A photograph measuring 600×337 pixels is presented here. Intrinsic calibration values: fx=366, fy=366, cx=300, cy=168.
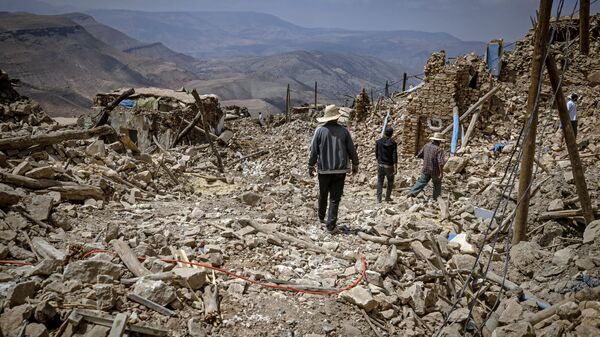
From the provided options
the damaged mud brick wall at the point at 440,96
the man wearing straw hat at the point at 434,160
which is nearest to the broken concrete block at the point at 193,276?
the man wearing straw hat at the point at 434,160

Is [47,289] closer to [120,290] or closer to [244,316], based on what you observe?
[120,290]

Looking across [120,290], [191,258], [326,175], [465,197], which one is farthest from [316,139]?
[465,197]

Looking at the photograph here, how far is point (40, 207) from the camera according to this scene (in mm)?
4742

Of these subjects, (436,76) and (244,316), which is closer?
(244,316)

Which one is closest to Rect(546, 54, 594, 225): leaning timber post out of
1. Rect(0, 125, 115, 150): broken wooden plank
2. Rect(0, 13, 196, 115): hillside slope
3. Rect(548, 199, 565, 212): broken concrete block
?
Rect(548, 199, 565, 212): broken concrete block

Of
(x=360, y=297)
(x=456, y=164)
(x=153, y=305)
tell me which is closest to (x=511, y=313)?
(x=360, y=297)

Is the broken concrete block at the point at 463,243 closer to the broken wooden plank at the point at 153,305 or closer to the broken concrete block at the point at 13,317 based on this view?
the broken wooden plank at the point at 153,305

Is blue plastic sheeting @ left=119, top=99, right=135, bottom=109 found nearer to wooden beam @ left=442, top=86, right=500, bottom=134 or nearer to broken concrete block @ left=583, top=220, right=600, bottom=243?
wooden beam @ left=442, top=86, right=500, bottom=134

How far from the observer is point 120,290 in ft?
10.6

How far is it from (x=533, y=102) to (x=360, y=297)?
3.12 m

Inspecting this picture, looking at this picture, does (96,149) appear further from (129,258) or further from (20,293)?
(20,293)

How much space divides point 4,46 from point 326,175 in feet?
272

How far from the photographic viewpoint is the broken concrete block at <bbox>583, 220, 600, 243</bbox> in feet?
14.6

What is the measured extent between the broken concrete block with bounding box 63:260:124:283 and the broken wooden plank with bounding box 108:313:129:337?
2.25 feet
